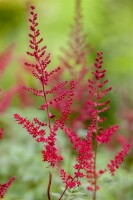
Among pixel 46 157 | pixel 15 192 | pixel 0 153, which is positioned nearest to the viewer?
pixel 46 157

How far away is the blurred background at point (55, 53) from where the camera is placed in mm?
4027

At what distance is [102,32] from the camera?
10.2 m

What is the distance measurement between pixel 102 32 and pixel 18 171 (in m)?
6.60

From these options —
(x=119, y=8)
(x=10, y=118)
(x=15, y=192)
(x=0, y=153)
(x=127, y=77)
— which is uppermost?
(x=119, y=8)

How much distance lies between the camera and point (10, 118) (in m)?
4.43

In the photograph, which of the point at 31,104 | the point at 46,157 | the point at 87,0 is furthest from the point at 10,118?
the point at 87,0

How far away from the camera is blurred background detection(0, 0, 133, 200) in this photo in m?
4.03

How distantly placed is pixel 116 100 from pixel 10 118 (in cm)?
381

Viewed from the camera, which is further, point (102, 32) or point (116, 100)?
point (102, 32)

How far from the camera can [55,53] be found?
9.34 metres

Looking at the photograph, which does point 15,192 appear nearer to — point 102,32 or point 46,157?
point 46,157

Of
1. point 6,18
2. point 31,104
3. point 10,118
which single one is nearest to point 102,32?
point 6,18

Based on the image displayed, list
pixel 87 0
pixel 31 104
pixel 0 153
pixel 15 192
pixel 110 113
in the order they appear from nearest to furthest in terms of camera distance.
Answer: pixel 15 192 → pixel 0 153 → pixel 31 104 → pixel 110 113 → pixel 87 0

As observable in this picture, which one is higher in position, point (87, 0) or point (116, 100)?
point (87, 0)
